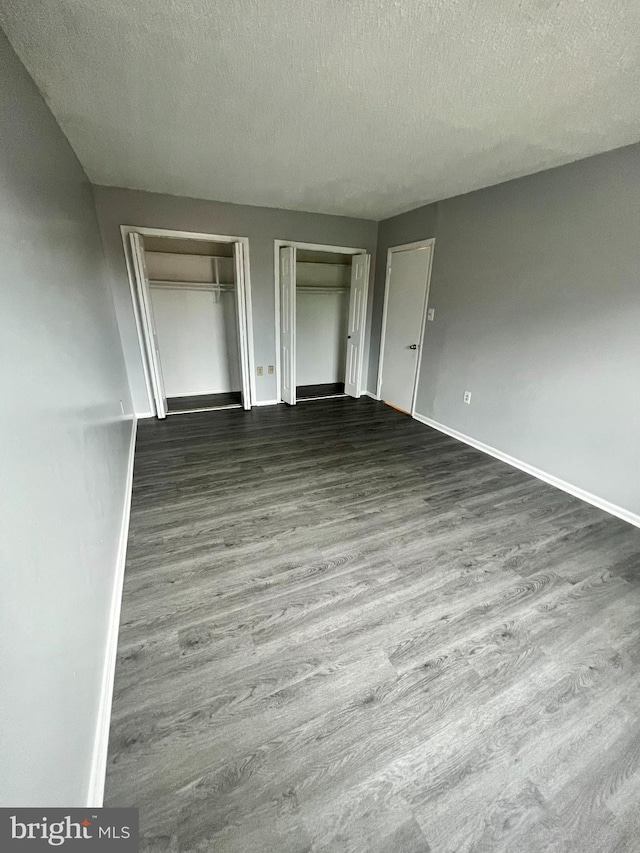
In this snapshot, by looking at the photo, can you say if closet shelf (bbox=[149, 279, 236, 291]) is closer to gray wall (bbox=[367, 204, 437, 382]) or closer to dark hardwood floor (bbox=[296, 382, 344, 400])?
dark hardwood floor (bbox=[296, 382, 344, 400])

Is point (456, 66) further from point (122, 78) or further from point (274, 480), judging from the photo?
point (274, 480)

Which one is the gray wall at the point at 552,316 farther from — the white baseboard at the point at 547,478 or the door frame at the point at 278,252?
the door frame at the point at 278,252

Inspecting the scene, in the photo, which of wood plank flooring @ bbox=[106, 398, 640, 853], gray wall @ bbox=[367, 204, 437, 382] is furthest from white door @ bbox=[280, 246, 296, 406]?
wood plank flooring @ bbox=[106, 398, 640, 853]

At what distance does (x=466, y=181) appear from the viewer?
9.62ft

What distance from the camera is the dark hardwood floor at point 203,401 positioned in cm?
457

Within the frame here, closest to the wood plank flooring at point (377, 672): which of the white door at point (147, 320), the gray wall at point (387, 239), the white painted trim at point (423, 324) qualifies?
the white door at point (147, 320)

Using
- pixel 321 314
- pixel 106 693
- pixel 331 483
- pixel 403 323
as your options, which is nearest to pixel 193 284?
pixel 321 314

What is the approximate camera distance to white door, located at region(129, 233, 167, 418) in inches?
139

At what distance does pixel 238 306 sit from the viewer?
4133mm

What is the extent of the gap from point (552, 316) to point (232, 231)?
11.0 ft

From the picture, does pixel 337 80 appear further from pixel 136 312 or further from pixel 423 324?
pixel 136 312

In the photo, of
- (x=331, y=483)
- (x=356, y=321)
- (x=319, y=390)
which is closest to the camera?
(x=331, y=483)

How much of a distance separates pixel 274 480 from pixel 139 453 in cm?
143

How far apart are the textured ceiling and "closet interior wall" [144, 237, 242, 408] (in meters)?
1.75
